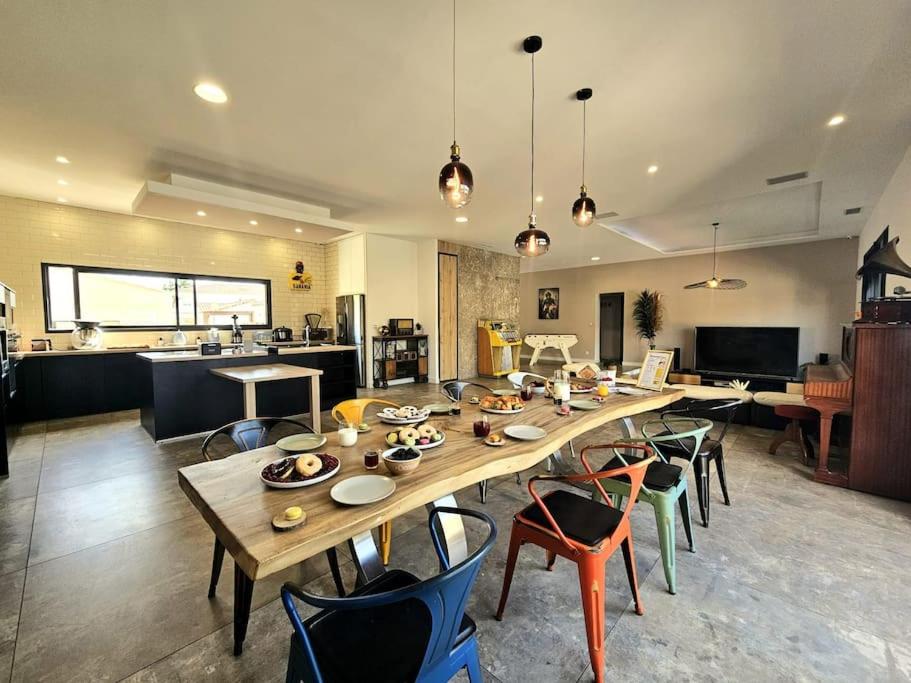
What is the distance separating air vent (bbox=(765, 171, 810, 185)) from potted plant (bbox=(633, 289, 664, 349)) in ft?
18.2

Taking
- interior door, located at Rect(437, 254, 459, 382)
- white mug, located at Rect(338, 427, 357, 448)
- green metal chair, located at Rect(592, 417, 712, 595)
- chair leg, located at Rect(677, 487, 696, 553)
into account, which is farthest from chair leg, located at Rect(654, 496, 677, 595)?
interior door, located at Rect(437, 254, 459, 382)

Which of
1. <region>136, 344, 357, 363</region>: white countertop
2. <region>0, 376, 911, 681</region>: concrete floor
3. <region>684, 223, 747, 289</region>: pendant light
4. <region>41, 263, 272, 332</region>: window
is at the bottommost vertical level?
<region>0, 376, 911, 681</region>: concrete floor

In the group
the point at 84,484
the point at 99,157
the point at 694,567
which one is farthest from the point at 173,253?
the point at 694,567

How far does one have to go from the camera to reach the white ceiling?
207 cm

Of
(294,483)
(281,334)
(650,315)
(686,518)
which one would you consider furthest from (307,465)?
(650,315)

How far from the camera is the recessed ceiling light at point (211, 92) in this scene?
2.64 metres

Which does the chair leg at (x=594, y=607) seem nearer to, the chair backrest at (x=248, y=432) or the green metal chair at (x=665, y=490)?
the green metal chair at (x=665, y=490)

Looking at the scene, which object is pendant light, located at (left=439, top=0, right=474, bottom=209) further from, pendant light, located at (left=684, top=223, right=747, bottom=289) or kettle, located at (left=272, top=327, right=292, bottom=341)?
pendant light, located at (left=684, top=223, right=747, bottom=289)

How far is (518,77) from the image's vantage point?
2.56 m

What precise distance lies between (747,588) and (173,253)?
804 cm

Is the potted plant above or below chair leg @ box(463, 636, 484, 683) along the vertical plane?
above

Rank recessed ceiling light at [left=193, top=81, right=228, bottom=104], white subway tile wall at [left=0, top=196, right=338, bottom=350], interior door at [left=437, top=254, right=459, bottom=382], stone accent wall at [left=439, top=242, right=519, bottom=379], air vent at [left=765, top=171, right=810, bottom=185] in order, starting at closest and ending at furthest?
recessed ceiling light at [left=193, top=81, right=228, bottom=104]
air vent at [left=765, top=171, right=810, bottom=185]
white subway tile wall at [left=0, top=196, right=338, bottom=350]
interior door at [left=437, top=254, right=459, bottom=382]
stone accent wall at [left=439, top=242, right=519, bottom=379]

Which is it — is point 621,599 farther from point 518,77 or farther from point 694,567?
point 518,77

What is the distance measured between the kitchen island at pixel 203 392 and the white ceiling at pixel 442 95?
2143mm
